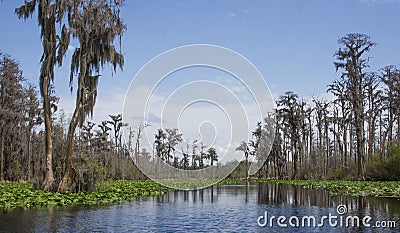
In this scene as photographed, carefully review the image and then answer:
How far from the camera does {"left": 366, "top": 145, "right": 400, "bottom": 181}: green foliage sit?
30814 millimetres

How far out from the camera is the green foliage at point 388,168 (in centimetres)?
3081

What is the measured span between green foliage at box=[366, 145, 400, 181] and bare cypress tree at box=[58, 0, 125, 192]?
69.2ft

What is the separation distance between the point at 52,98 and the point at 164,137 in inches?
969

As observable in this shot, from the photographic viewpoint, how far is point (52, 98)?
43.3 meters

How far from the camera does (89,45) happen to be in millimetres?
22984

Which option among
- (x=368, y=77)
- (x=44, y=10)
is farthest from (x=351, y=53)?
(x=44, y=10)

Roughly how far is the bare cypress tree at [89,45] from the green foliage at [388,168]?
21096mm

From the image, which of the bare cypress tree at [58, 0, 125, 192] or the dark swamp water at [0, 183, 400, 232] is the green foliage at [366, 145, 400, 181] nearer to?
the dark swamp water at [0, 183, 400, 232]

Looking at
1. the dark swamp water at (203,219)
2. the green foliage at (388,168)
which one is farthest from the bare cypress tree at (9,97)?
the green foliage at (388,168)

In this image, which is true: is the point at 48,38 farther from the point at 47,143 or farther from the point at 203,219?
the point at 203,219

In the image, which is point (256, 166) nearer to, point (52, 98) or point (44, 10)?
point (52, 98)

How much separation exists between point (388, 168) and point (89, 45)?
75.4 feet

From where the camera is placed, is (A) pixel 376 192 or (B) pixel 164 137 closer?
(A) pixel 376 192

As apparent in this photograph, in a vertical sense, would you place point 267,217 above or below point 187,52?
below
